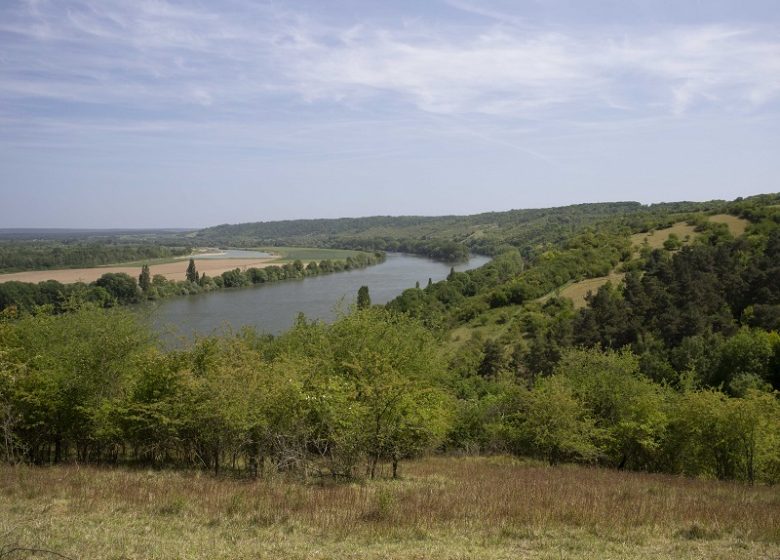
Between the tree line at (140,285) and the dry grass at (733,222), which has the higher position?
the dry grass at (733,222)

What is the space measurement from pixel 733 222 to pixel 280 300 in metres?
65.0

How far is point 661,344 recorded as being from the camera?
40094mm

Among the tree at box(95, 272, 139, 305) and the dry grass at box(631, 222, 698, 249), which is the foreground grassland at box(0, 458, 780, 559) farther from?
the tree at box(95, 272, 139, 305)

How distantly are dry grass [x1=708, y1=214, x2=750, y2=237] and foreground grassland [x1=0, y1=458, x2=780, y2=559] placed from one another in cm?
6980

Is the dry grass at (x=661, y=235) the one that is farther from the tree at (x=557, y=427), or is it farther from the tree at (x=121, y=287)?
the tree at (x=121, y=287)

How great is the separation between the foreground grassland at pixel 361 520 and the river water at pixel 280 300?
101 ft

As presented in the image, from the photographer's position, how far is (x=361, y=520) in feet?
29.5

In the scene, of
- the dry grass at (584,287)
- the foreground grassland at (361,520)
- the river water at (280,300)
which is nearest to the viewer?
the foreground grassland at (361,520)

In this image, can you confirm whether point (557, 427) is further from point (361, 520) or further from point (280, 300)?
point (280, 300)

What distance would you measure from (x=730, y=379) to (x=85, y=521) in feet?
117

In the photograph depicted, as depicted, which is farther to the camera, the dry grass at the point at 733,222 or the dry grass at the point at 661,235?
the dry grass at the point at 661,235

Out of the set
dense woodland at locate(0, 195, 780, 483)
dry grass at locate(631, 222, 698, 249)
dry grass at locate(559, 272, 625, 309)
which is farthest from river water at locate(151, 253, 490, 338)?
dry grass at locate(631, 222, 698, 249)

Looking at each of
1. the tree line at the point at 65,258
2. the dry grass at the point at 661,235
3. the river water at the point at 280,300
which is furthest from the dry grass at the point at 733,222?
the tree line at the point at 65,258

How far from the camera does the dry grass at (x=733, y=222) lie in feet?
234
